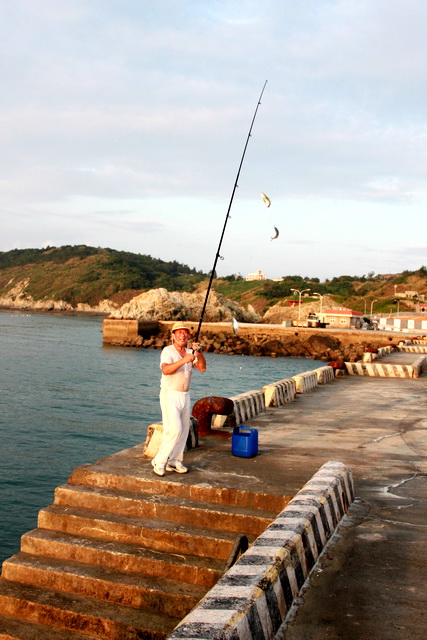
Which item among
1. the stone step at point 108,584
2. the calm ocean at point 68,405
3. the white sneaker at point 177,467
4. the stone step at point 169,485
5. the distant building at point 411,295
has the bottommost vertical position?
the calm ocean at point 68,405

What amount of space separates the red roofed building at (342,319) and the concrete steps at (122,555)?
70.2m

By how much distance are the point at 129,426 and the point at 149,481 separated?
15.0 m

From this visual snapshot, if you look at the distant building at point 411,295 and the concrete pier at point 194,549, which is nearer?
the concrete pier at point 194,549

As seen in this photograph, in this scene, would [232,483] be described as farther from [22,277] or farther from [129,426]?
[22,277]

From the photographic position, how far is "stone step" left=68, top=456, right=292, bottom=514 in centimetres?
685

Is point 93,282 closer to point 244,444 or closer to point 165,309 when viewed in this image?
point 165,309

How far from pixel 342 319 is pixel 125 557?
73.2m

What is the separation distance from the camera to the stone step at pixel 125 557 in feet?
19.3

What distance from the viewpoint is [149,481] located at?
7270 mm

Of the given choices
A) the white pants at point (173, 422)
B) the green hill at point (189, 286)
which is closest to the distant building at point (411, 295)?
A: the green hill at point (189, 286)

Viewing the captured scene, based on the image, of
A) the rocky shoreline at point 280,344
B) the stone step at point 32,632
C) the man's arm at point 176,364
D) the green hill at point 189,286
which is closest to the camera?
the stone step at point 32,632

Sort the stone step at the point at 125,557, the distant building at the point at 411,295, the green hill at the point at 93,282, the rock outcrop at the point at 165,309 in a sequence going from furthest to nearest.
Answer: the green hill at the point at 93,282
the distant building at the point at 411,295
the rock outcrop at the point at 165,309
the stone step at the point at 125,557

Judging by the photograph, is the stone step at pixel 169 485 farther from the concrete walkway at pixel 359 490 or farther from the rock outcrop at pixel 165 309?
the rock outcrop at pixel 165 309

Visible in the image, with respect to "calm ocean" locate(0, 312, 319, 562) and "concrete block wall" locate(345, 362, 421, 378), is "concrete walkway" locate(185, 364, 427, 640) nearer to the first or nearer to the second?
"calm ocean" locate(0, 312, 319, 562)
